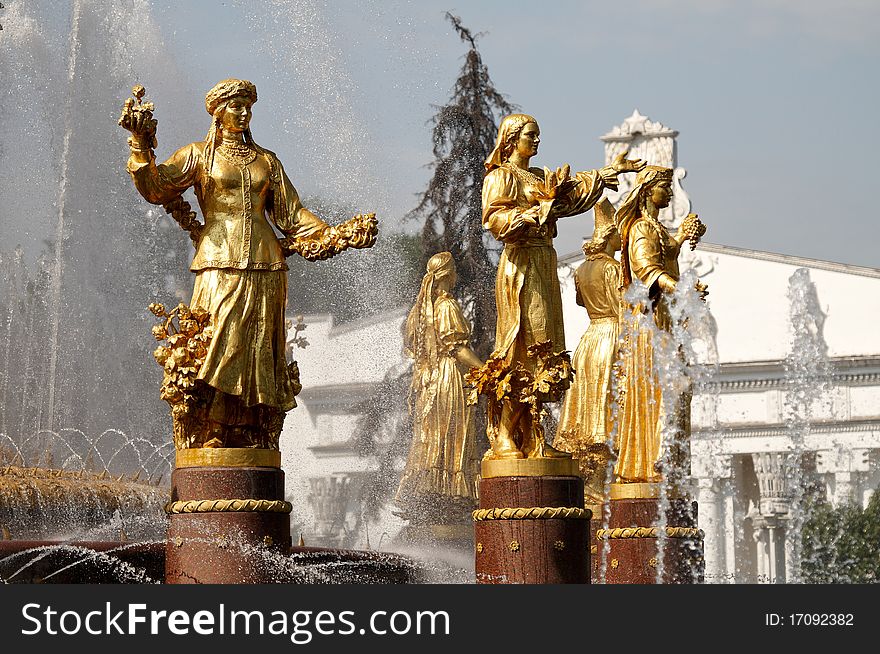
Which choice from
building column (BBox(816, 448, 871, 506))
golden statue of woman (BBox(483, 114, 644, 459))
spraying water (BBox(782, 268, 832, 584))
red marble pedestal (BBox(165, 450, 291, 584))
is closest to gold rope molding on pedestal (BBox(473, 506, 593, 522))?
golden statue of woman (BBox(483, 114, 644, 459))

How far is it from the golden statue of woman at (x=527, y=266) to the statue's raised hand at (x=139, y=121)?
2.38 metres

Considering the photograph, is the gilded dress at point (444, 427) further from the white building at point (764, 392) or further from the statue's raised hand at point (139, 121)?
the white building at point (764, 392)

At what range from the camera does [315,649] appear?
7.51m

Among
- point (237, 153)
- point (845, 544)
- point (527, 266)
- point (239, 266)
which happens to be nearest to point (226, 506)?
point (239, 266)

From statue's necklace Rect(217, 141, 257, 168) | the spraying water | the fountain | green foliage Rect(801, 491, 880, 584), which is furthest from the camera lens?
the spraying water

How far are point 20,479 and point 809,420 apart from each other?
34.6 meters

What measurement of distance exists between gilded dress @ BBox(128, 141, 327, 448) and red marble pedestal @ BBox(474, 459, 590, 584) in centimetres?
147

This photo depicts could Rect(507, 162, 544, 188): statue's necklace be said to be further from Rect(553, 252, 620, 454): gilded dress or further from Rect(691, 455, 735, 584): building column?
Rect(691, 455, 735, 584): building column

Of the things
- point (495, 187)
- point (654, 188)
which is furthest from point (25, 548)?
point (654, 188)

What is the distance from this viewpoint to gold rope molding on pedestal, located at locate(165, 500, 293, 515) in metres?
9.54

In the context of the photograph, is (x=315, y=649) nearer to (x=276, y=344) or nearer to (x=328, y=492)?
(x=276, y=344)

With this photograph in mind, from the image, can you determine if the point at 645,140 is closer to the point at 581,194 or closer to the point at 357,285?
the point at 357,285

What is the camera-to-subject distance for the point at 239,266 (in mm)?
9828

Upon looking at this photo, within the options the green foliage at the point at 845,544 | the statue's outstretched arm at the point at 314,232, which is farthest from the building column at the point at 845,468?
the statue's outstretched arm at the point at 314,232
